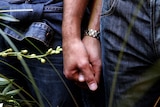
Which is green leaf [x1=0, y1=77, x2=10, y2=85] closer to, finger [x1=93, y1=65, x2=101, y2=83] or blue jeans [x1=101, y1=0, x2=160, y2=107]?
blue jeans [x1=101, y1=0, x2=160, y2=107]

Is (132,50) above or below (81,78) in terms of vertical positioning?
above

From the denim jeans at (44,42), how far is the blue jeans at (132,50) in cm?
19

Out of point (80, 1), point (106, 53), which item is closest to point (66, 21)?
point (80, 1)

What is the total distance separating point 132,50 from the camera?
1.08 meters

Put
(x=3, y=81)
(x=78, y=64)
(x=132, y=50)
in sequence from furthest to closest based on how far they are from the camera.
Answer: (x=78, y=64) → (x=132, y=50) → (x=3, y=81)

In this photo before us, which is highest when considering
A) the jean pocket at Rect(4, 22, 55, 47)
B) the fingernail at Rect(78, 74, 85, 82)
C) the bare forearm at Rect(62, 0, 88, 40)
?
the bare forearm at Rect(62, 0, 88, 40)

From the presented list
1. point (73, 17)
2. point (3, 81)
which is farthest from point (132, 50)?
point (3, 81)

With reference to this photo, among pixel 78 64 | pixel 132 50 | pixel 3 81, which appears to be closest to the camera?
pixel 3 81

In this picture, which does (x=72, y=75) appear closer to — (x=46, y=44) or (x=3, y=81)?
(x=46, y=44)

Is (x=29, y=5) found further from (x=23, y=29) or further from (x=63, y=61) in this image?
(x=63, y=61)

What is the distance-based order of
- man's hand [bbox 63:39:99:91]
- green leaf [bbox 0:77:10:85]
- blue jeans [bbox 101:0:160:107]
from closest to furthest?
green leaf [bbox 0:77:10:85] → blue jeans [bbox 101:0:160:107] → man's hand [bbox 63:39:99:91]

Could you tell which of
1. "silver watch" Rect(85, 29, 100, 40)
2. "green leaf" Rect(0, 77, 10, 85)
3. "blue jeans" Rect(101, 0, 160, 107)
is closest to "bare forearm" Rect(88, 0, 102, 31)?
"silver watch" Rect(85, 29, 100, 40)

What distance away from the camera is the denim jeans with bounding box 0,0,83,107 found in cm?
128

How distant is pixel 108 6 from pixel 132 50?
0.45 feet
